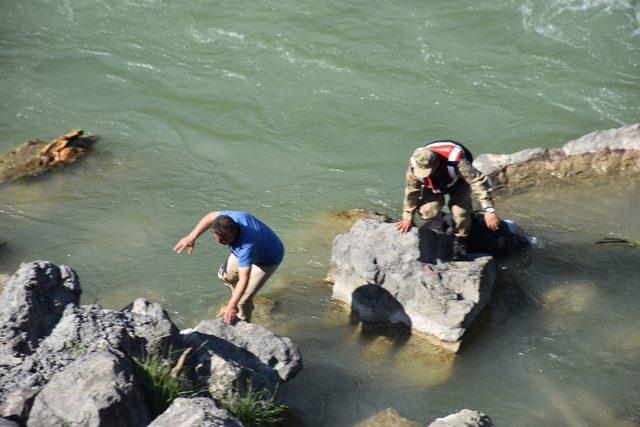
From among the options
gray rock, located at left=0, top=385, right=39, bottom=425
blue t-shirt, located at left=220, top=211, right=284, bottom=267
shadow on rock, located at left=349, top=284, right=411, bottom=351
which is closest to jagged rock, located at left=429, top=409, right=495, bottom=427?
shadow on rock, located at left=349, top=284, right=411, bottom=351

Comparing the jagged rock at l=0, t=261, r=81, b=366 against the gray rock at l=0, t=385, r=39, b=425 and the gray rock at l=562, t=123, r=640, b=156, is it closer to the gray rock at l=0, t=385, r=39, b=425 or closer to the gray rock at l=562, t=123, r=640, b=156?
the gray rock at l=0, t=385, r=39, b=425

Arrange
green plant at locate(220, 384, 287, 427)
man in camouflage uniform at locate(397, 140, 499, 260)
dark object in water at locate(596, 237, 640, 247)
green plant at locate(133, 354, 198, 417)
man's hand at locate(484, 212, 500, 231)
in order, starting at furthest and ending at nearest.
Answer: dark object in water at locate(596, 237, 640, 247), man's hand at locate(484, 212, 500, 231), man in camouflage uniform at locate(397, 140, 499, 260), green plant at locate(220, 384, 287, 427), green plant at locate(133, 354, 198, 417)

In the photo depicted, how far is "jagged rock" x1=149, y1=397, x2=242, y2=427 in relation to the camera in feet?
17.2

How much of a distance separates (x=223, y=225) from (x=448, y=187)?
255 cm

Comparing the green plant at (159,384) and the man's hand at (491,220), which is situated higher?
the man's hand at (491,220)

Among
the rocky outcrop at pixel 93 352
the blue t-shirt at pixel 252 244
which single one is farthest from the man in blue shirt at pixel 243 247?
the rocky outcrop at pixel 93 352

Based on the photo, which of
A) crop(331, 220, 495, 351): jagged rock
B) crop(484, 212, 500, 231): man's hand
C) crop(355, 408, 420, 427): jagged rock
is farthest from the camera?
crop(484, 212, 500, 231): man's hand

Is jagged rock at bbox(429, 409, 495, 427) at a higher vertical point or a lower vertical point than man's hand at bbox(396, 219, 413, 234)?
lower

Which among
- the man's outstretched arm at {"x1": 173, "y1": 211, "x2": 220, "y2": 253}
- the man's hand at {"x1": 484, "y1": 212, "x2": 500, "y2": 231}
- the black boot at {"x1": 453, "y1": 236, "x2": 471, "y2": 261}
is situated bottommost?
the black boot at {"x1": 453, "y1": 236, "x2": 471, "y2": 261}

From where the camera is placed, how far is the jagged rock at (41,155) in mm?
10859

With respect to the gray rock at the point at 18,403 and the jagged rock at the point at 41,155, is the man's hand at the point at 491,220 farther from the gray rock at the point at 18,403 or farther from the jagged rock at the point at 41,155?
the jagged rock at the point at 41,155

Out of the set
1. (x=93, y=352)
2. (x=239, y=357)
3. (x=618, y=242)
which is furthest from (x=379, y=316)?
(x=93, y=352)

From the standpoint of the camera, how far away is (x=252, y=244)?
7.31 meters

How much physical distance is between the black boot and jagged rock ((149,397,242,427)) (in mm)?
3740
